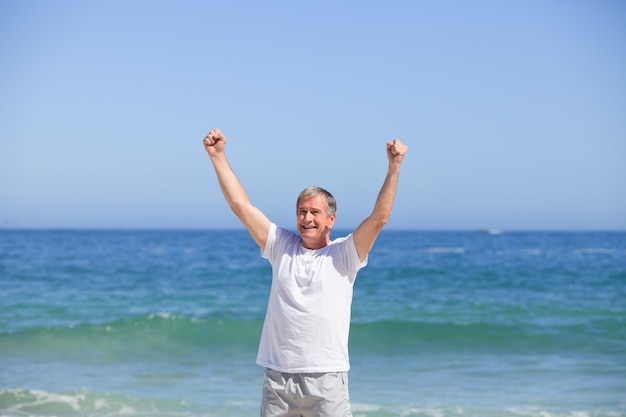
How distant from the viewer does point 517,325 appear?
519 inches

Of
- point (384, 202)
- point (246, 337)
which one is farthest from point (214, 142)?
point (246, 337)

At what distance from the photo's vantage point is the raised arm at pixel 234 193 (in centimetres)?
375

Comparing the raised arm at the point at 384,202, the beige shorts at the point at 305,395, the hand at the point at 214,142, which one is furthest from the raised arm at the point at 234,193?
the beige shorts at the point at 305,395

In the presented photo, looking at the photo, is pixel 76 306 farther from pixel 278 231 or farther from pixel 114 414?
pixel 278 231

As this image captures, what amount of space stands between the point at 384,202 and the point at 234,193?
78cm

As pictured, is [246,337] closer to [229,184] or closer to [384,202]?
[229,184]

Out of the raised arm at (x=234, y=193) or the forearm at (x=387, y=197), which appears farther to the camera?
the raised arm at (x=234, y=193)

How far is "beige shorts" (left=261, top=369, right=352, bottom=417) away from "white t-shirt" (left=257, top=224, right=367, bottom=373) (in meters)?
0.04

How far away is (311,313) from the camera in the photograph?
350 cm

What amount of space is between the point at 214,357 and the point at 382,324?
11.8 ft

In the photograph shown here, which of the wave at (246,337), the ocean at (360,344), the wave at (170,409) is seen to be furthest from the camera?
the wave at (246,337)

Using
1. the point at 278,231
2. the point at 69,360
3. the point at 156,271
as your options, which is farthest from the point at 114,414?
the point at 156,271

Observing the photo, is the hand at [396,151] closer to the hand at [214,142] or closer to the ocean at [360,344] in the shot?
the hand at [214,142]

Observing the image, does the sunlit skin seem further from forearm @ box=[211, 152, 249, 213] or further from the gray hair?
forearm @ box=[211, 152, 249, 213]
